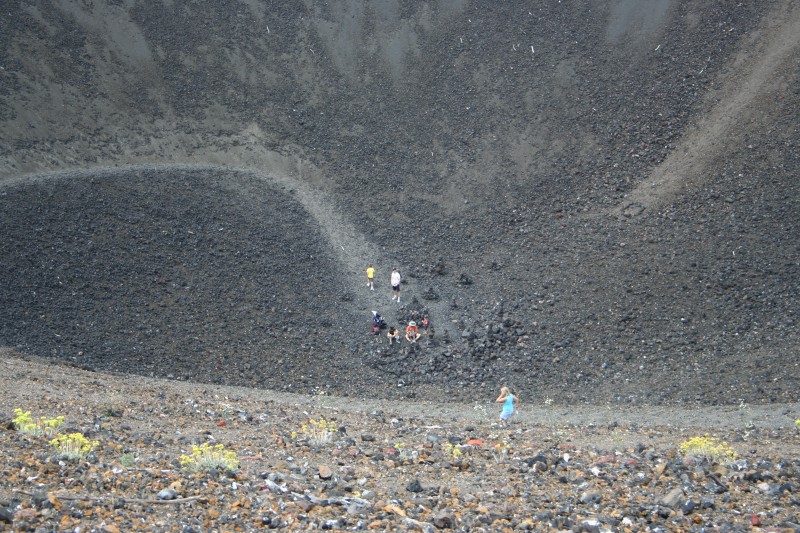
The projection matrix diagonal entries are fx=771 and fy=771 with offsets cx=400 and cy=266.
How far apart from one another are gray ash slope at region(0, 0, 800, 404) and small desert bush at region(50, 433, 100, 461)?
8.84 meters

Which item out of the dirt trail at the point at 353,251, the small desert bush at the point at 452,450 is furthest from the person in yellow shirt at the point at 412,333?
the small desert bush at the point at 452,450

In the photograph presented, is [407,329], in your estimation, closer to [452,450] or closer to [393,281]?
[393,281]

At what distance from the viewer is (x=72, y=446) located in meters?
8.77

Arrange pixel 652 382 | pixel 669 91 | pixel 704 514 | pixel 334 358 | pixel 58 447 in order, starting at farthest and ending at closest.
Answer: pixel 669 91 → pixel 334 358 → pixel 652 382 → pixel 58 447 → pixel 704 514

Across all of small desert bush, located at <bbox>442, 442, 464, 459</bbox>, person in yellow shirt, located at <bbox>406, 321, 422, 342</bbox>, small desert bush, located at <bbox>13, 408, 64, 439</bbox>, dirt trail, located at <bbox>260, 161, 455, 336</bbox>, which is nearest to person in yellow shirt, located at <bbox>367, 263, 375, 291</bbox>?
dirt trail, located at <bbox>260, 161, 455, 336</bbox>

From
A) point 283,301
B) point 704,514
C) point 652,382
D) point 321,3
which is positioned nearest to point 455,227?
point 283,301

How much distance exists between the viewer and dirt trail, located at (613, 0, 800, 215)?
2239 centimetres

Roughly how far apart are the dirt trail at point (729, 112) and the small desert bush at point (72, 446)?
17.0 m

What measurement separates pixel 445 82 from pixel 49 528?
76.9 ft

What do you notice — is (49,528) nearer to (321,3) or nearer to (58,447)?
(58,447)

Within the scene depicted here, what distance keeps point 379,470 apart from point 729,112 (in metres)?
19.0

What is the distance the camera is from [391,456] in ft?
34.6

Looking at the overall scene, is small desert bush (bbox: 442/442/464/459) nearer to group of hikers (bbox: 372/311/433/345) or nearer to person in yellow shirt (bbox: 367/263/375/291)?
group of hikers (bbox: 372/311/433/345)

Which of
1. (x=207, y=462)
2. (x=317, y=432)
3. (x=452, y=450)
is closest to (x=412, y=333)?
(x=317, y=432)
